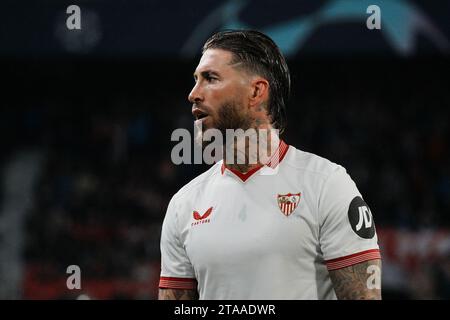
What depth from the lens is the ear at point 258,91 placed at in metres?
2.66

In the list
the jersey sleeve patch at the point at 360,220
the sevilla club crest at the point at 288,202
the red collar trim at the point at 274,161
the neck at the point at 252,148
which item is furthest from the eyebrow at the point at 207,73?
the jersey sleeve patch at the point at 360,220

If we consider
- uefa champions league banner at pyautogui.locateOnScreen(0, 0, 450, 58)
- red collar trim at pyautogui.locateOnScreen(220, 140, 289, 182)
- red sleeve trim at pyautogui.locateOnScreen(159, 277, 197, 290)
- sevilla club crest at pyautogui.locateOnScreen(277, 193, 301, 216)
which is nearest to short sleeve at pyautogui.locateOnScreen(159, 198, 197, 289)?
red sleeve trim at pyautogui.locateOnScreen(159, 277, 197, 290)

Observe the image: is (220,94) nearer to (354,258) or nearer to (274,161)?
(274,161)

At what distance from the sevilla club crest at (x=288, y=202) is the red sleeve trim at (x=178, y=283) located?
461 millimetres

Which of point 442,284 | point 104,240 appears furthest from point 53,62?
point 442,284

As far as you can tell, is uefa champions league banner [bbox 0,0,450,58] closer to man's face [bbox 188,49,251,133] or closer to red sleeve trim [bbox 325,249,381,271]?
man's face [bbox 188,49,251,133]

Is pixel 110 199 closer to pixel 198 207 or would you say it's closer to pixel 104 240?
pixel 104 240

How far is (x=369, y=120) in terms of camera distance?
34.1 ft

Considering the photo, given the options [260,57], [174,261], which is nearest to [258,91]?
[260,57]

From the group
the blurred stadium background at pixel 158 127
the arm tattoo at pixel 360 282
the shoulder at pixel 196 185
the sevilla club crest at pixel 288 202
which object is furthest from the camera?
the blurred stadium background at pixel 158 127

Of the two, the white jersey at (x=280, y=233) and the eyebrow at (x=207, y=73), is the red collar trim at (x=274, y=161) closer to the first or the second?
the white jersey at (x=280, y=233)

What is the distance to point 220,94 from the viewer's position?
2.62 m
